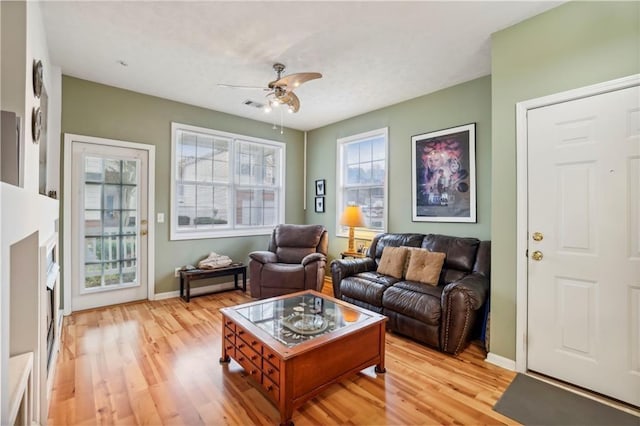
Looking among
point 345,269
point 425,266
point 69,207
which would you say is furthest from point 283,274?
point 69,207

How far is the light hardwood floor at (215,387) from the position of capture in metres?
1.77

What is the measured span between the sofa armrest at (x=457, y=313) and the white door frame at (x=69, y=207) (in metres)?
3.56

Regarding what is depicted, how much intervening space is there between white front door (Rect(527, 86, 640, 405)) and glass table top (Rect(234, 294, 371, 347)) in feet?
4.50

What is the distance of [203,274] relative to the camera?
398 cm

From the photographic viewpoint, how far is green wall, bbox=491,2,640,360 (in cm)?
190

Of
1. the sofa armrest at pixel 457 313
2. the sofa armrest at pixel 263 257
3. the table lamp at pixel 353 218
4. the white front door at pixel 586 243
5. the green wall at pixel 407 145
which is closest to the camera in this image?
the white front door at pixel 586 243

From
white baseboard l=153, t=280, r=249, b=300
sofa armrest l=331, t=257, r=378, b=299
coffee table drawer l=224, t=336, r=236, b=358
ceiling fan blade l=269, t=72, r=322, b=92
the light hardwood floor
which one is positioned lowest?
the light hardwood floor

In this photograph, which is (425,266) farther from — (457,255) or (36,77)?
(36,77)

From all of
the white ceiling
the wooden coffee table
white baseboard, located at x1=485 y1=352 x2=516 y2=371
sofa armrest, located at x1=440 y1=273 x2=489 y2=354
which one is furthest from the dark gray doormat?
the white ceiling

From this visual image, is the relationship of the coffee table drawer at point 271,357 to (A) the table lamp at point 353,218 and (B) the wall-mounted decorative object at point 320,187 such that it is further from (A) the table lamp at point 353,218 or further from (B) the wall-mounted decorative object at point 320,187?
(B) the wall-mounted decorative object at point 320,187

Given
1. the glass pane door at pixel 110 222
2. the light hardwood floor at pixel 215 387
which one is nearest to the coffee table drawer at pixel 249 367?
the light hardwood floor at pixel 215 387

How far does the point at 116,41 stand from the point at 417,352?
3.80m

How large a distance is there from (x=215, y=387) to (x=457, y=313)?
6.39ft

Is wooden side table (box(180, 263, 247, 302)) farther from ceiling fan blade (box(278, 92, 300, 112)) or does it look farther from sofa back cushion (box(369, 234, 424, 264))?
ceiling fan blade (box(278, 92, 300, 112))
